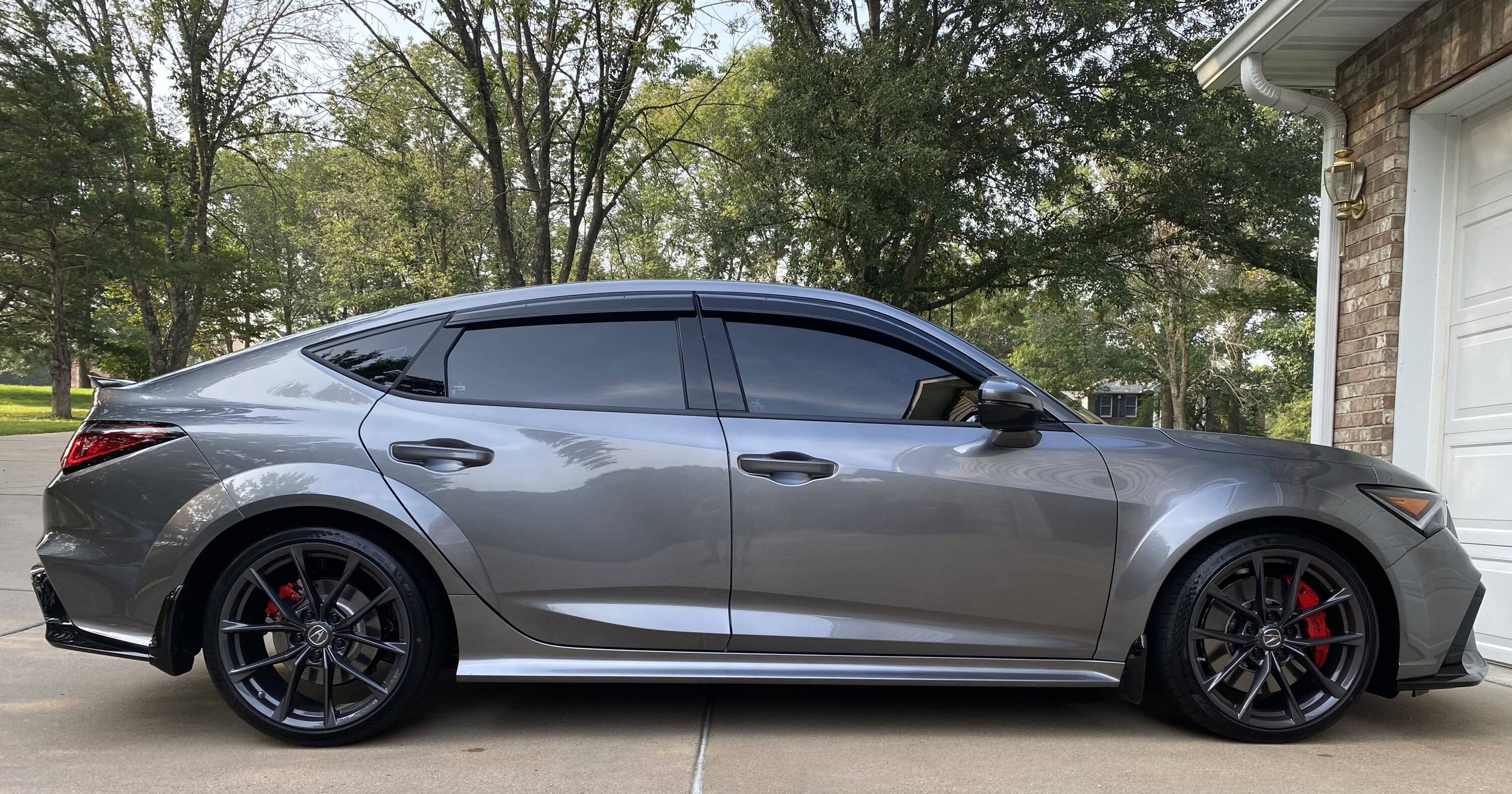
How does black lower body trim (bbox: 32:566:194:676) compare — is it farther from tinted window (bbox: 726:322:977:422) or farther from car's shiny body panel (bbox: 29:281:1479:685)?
→ tinted window (bbox: 726:322:977:422)

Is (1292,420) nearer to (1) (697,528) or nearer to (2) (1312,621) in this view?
(2) (1312,621)

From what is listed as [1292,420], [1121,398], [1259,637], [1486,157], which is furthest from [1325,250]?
[1121,398]

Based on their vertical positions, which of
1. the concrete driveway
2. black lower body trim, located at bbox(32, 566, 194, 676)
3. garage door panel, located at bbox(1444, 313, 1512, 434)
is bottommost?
the concrete driveway

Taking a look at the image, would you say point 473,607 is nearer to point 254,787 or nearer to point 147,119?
point 254,787

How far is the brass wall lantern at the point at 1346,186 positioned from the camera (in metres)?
5.09

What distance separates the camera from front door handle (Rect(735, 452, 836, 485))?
2875mm

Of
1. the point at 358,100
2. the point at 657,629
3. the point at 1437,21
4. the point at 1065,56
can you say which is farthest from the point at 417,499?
the point at 358,100

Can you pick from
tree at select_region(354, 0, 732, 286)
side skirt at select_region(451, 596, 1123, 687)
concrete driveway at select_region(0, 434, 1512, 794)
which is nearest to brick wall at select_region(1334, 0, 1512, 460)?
concrete driveway at select_region(0, 434, 1512, 794)

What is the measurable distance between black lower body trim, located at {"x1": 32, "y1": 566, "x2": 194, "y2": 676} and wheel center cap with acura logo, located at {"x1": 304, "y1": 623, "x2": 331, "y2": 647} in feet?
1.38

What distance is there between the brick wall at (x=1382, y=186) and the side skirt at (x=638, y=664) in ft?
11.6

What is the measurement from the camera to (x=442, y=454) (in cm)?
289

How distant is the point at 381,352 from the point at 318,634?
3.12ft

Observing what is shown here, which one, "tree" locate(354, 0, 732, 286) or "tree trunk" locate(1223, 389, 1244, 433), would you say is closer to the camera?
"tree" locate(354, 0, 732, 286)

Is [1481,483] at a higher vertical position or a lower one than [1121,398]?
lower
